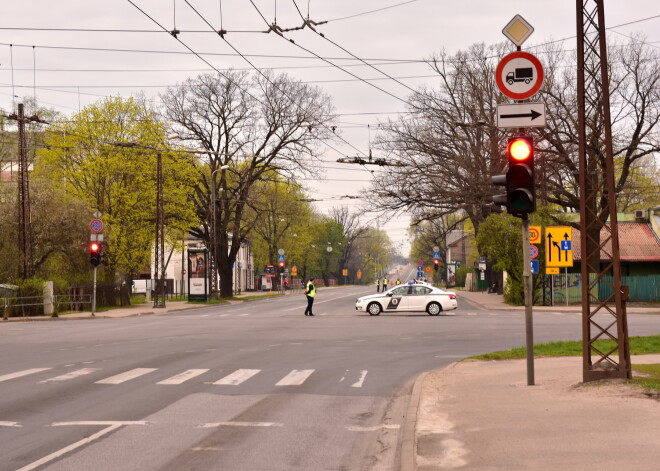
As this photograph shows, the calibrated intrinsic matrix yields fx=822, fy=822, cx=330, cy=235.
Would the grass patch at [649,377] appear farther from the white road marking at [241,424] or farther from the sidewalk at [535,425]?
the white road marking at [241,424]

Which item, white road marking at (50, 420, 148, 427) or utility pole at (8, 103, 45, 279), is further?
utility pole at (8, 103, 45, 279)

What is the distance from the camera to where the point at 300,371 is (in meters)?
15.8

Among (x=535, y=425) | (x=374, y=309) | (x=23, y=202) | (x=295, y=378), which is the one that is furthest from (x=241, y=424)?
(x=23, y=202)

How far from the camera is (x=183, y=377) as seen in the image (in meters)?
14.8

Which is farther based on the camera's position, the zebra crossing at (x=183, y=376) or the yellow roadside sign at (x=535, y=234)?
the yellow roadside sign at (x=535, y=234)

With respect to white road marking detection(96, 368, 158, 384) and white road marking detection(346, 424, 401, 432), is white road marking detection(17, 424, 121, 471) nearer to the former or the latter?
white road marking detection(346, 424, 401, 432)

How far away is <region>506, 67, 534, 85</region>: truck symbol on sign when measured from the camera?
11.5m

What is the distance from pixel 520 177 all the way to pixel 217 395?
18.3ft

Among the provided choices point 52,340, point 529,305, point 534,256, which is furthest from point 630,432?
point 534,256

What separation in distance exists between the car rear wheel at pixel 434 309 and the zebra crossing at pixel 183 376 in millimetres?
21286

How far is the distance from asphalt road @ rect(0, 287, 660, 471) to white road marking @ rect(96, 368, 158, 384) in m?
0.02

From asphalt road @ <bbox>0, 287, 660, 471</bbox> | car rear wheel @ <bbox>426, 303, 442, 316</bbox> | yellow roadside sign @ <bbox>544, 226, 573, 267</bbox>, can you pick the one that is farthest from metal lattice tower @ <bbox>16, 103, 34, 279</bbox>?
yellow roadside sign @ <bbox>544, 226, 573, 267</bbox>

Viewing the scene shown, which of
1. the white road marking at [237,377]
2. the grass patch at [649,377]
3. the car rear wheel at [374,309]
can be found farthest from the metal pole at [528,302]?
the car rear wheel at [374,309]

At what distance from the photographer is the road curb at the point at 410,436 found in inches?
292
